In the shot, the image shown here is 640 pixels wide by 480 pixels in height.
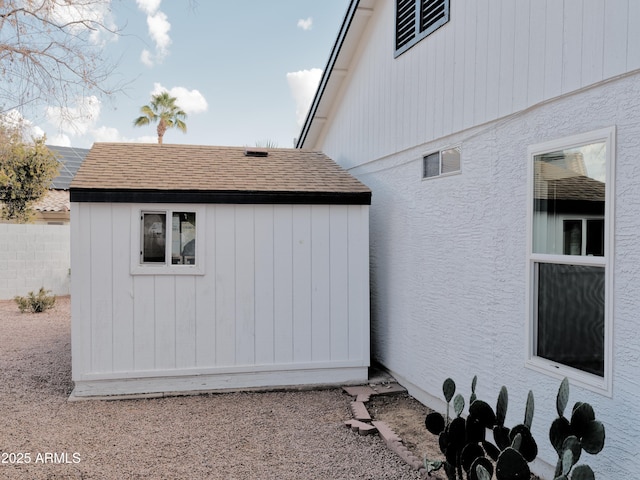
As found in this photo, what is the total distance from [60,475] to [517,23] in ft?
17.5

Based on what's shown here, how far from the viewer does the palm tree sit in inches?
1061

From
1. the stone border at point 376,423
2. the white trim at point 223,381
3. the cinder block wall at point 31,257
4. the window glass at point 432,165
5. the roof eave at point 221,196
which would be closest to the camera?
the stone border at point 376,423

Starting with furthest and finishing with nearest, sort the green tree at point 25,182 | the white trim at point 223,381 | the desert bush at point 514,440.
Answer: the green tree at point 25,182
the white trim at point 223,381
the desert bush at point 514,440

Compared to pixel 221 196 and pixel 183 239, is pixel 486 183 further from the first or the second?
pixel 183 239

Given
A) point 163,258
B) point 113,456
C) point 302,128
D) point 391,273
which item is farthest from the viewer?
point 302,128

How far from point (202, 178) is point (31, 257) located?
31.0ft

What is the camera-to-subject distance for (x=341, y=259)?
273 inches

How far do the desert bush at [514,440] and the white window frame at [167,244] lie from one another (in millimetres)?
3686

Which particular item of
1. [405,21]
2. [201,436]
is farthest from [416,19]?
[201,436]

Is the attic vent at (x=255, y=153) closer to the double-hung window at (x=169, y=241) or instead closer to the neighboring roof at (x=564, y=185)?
the double-hung window at (x=169, y=241)

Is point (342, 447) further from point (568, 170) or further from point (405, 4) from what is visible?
point (405, 4)

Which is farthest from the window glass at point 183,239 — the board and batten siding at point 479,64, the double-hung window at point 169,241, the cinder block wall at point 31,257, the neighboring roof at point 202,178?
the cinder block wall at point 31,257

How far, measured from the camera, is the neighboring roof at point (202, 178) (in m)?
6.39

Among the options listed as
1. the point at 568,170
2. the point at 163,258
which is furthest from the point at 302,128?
the point at 568,170
